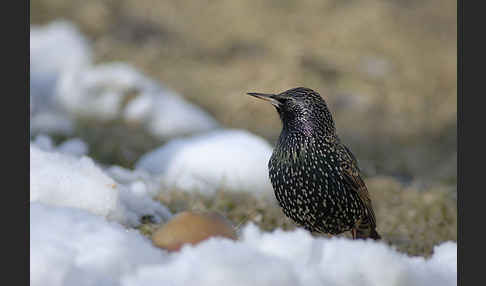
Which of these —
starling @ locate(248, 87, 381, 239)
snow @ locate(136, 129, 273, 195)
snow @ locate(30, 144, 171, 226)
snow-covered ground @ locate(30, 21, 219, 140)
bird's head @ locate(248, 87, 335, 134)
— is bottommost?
snow @ locate(30, 144, 171, 226)

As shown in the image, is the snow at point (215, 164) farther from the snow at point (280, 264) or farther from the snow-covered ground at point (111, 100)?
the snow at point (280, 264)

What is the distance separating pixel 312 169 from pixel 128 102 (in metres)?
4.00

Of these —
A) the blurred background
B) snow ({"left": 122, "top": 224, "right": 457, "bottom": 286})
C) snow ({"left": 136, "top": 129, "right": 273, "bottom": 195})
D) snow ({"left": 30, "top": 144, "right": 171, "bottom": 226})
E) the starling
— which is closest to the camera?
snow ({"left": 122, "top": 224, "right": 457, "bottom": 286})

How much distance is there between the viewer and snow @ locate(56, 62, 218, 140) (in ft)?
22.1

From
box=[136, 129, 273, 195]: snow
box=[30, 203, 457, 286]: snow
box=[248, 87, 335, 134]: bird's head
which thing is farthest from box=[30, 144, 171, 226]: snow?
box=[136, 129, 273, 195]: snow

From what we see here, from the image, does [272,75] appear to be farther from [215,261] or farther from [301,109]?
[215,261]

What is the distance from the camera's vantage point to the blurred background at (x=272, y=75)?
630cm

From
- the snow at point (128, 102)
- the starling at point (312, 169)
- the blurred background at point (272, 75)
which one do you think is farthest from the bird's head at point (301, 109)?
the snow at point (128, 102)

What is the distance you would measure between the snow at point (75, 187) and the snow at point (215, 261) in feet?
2.37

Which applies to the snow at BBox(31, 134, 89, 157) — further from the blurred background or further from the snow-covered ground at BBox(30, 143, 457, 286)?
the snow-covered ground at BBox(30, 143, 457, 286)

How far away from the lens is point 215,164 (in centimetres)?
508

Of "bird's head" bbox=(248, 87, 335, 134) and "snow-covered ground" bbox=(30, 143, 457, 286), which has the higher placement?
"bird's head" bbox=(248, 87, 335, 134)

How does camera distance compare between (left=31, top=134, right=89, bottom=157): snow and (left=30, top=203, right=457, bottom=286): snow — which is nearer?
(left=30, top=203, right=457, bottom=286): snow

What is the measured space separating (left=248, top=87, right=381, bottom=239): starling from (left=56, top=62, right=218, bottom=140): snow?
3289 mm
